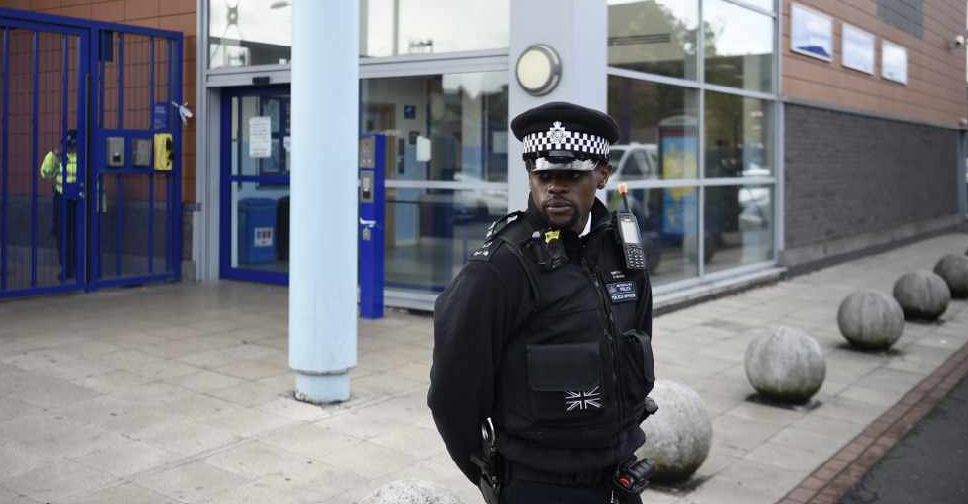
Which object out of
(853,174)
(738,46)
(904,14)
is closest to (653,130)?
(738,46)

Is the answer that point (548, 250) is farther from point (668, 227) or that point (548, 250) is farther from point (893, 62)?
point (893, 62)

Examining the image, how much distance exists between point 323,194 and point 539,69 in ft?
12.0

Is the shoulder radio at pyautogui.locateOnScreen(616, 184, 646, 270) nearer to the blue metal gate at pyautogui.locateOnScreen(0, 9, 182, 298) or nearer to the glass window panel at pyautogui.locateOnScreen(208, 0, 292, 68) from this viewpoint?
the blue metal gate at pyautogui.locateOnScreen(0, 9, 182, 298)

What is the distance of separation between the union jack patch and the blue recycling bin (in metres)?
10.6

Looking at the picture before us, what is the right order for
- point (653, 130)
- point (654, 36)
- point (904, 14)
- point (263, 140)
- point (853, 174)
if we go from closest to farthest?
point (654, 36) < point (653, 130) < point (263, 140) < point (853, 174) < point (904, 14)

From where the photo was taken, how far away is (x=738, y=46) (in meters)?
14.0

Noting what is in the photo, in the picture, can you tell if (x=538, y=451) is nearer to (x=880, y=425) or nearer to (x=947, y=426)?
(x=880, y=425)

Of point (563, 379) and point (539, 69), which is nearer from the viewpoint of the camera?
point (563, 379)

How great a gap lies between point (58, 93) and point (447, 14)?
20.6 feet

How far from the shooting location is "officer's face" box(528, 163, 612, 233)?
2855mm

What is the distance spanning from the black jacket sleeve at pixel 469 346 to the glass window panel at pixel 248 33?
33.0 feet

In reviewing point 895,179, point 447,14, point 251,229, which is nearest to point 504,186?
point 447,14

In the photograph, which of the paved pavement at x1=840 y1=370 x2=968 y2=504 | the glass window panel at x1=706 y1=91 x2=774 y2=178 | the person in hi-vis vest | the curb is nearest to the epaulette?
the curb

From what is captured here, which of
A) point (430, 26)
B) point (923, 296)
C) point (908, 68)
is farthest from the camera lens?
point (908, 68)
